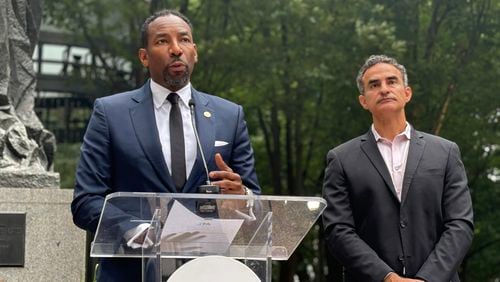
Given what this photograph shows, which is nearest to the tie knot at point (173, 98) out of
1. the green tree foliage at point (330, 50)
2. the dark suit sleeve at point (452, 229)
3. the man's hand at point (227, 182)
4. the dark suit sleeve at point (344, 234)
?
the man's hand at point (227, 182)

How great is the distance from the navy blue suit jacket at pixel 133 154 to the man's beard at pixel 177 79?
0.12 meters

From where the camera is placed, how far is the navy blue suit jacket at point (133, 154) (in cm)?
430

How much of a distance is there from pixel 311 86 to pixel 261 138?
4.41 meters

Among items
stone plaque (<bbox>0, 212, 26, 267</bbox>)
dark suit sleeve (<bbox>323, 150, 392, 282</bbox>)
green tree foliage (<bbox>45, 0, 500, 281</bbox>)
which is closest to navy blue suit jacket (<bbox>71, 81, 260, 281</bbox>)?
dark suit sleeve (<bbox>323, 150, 392, 282</bbox>)

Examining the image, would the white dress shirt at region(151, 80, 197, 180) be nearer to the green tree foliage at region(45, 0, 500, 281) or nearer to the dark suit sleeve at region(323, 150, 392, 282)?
the dark suit sleeve at region(323, 150, 392, 282)

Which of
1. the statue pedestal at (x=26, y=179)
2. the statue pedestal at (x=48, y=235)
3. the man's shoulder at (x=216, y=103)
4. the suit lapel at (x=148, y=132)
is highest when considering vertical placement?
the man's shoulder at (x=216, y=103)

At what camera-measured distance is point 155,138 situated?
4.47 meters

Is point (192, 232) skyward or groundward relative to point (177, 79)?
groundward

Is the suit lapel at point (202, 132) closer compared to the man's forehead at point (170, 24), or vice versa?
the suit lapel at point (202, 132)

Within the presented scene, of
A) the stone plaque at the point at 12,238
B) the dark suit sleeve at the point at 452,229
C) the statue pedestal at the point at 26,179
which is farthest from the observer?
the statue pedestal at the point at 26,179

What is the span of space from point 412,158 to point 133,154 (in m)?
1.52

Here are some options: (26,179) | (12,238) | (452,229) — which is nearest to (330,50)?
(26,179)

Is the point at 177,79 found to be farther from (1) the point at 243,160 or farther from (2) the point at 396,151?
(2) the point at 396,151

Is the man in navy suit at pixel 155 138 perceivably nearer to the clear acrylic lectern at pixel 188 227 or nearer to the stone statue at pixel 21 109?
the clear acrylic lectern at pixel 188 227
